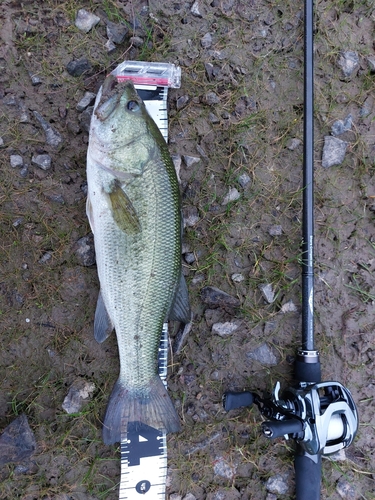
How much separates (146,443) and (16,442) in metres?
0.88

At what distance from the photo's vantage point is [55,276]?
2842mm

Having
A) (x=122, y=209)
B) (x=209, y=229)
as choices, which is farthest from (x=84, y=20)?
(x=209, y=229)

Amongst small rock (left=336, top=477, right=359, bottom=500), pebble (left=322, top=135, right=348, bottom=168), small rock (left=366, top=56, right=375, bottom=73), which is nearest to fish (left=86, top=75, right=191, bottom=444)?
pebble (left=322, top=135, right=348, bottom=168)

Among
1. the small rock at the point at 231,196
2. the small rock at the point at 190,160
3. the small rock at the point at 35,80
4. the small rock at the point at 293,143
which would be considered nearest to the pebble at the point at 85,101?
the small rock at the point at 35,80

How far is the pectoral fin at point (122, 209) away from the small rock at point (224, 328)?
1.10m

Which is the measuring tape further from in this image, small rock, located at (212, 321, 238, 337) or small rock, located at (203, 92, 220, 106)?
small rock, located at (212, 321, 238, 337)

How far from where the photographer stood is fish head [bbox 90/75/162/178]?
233 cm

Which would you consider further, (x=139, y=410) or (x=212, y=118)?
(x=212, y=118)

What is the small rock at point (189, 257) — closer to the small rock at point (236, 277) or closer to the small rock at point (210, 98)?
the small rock at point (236, 277)

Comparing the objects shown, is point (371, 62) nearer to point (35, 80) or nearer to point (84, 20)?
point (84, 20)

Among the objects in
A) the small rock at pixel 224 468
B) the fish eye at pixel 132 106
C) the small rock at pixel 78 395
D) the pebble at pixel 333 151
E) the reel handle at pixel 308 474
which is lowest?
the small rock at pixel 224 468

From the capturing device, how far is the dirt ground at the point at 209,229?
2.80 m

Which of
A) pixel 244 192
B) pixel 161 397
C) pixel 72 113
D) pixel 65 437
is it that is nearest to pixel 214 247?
pixel 244 192

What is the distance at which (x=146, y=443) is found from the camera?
9.18 ft
